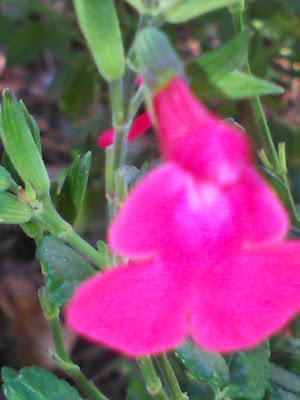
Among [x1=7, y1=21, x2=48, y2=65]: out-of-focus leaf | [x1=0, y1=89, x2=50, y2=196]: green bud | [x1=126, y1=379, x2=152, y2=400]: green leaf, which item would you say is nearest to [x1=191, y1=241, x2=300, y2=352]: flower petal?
[x1=0, y1=89, x2=50, y2=196]: green bud

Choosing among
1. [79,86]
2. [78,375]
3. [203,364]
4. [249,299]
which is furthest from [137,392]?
[79,86]

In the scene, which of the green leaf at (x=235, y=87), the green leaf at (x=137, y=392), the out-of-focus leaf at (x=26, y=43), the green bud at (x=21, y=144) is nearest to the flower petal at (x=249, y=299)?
the green leaf at (x=235, y=87)

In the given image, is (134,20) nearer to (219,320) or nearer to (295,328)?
(295,328)

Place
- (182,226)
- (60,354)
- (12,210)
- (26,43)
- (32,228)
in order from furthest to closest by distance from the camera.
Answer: (26,43) → (60,354) → (32,228) → (12,210) → (182,226)

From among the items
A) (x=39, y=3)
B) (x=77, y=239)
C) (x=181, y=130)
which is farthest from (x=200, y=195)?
(x=39, y=3)

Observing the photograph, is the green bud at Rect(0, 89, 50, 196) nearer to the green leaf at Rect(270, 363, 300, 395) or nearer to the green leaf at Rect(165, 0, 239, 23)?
the green leaf at Rect(165, 0, 239, 23)

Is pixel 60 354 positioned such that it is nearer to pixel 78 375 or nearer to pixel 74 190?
pixel 78 375
